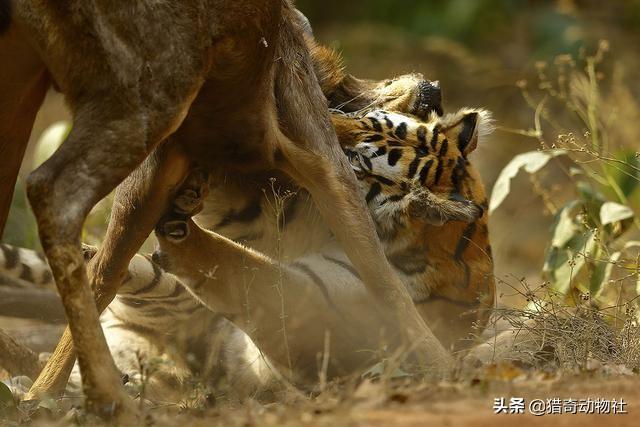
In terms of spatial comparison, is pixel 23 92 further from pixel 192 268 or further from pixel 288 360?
pixel 288 360

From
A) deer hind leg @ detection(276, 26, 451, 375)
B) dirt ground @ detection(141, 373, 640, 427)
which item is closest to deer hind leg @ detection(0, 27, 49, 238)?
deer hind leg @ detection(276, 26, 451, 375)

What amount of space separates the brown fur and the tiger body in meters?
0.31

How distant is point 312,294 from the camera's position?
5.47 metres

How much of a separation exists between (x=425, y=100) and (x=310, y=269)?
1179mm

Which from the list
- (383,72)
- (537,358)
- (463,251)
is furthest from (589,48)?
(537,358)

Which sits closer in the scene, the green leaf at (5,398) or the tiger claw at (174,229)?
the green leaf at (5,398)

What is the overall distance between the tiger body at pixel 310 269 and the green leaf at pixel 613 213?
0.73 meters

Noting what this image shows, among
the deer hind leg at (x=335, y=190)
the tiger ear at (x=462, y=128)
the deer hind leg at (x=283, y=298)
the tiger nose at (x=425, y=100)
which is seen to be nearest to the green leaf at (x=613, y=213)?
the tiger ear at (x=462, y=128)

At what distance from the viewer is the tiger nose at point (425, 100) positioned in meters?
5.95

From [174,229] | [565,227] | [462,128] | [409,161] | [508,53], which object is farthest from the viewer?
[508,53]

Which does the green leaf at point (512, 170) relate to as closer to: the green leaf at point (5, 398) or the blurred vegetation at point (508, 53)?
the green leaf at point (5, 398)

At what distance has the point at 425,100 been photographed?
234 inches

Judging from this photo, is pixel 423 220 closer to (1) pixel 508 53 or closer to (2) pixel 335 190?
(2) pixel 335 190

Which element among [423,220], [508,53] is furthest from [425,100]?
[508,53]
